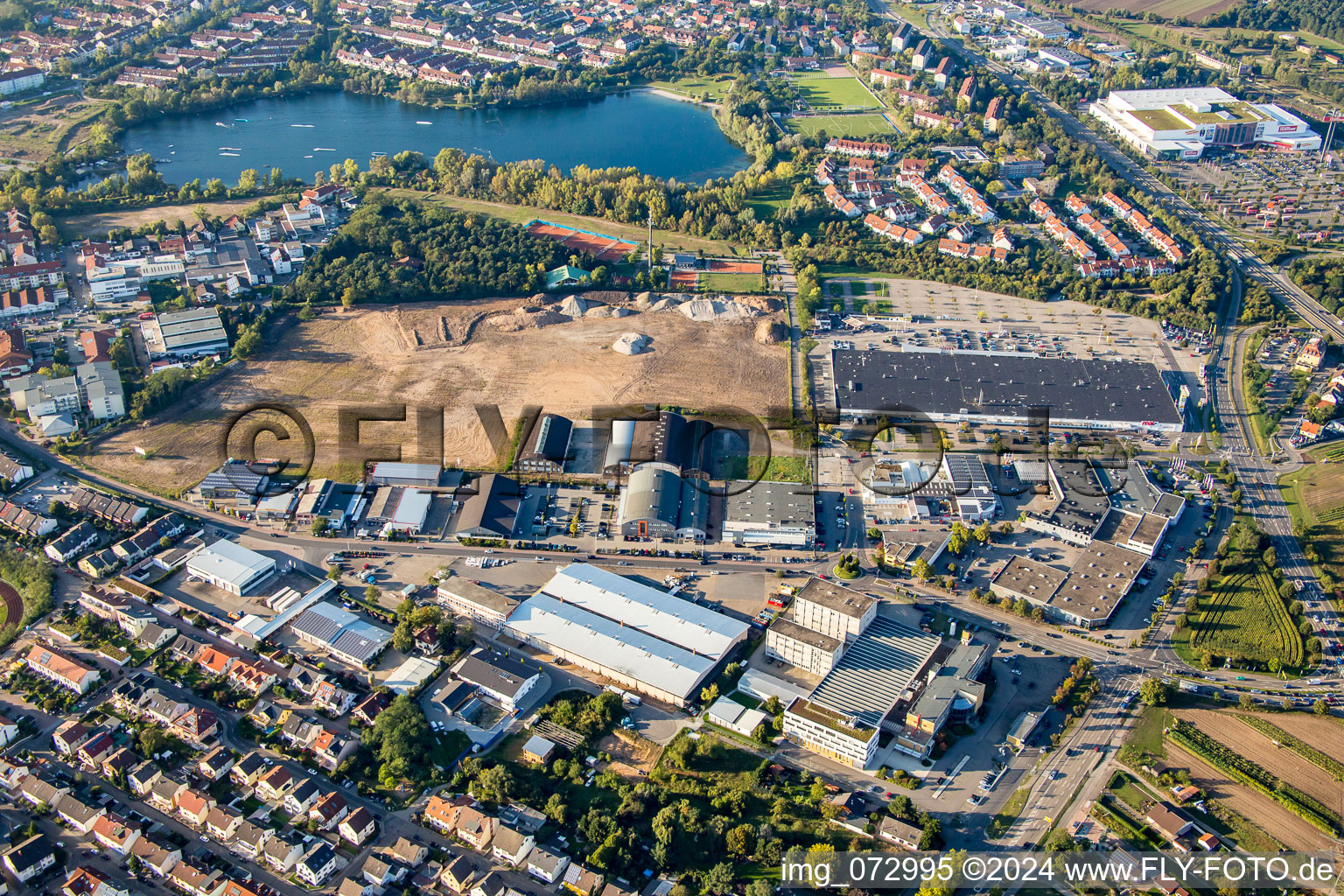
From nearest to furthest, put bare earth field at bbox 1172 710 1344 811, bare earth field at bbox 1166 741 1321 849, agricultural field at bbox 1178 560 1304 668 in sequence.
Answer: bare earth field at bbox 1166 741 1321 849 < bare earth field at bbox 1172 710 1344 811 < agricultural field at bbox 1178 560 1304 668

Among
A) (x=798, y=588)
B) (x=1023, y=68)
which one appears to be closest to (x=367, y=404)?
(x=798, y=588)

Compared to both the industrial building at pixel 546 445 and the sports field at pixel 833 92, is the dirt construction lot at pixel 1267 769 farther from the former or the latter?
the sports field at pixel 833 92

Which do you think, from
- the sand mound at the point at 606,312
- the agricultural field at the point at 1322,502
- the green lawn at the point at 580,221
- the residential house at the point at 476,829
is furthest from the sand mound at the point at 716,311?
the residential house at the point at 476,829

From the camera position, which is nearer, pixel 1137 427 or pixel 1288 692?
pixel 1288 692

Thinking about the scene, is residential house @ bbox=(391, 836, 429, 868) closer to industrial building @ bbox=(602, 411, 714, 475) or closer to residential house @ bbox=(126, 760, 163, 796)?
residential house @ bbox=(126, 760, 163, 796)

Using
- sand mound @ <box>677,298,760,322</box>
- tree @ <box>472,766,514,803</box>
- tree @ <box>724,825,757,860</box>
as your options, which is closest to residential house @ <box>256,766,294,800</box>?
tree @ <box>472,766,514,803</box>

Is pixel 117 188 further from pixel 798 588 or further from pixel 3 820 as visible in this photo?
pixel 798 588

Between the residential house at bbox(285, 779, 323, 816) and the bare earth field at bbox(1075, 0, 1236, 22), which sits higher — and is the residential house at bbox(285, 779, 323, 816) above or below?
below

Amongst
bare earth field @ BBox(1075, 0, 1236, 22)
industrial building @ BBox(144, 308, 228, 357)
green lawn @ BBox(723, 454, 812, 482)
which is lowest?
green lawn @ BBox(723, 454, 812, 482)
